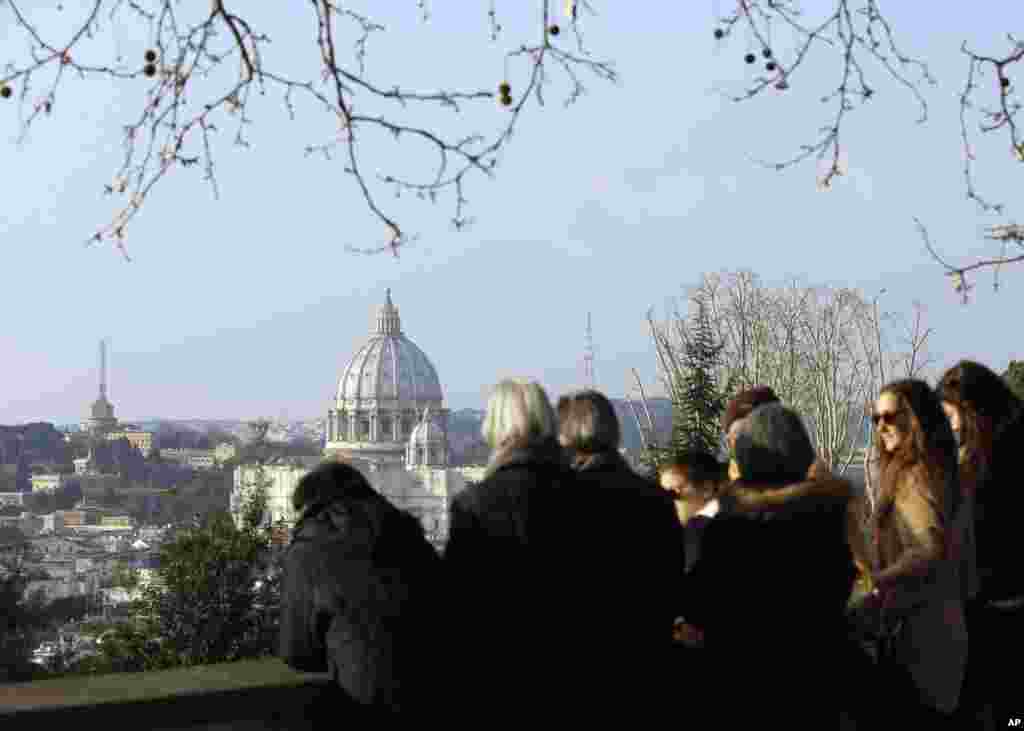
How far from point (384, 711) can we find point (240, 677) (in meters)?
0.28

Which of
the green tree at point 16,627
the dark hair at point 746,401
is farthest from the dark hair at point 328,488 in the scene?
the green tree at point 16,627

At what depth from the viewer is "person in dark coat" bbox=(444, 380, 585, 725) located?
325cm

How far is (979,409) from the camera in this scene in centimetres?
443

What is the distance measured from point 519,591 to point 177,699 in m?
0.69

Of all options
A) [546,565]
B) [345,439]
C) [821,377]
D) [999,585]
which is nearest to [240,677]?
[546,565]

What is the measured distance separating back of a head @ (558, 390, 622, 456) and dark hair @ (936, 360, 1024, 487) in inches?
45.6

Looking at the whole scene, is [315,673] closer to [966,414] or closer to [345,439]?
[966,414]

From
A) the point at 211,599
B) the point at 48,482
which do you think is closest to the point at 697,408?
the point at 211,599

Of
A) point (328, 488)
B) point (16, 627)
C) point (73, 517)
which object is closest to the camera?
point (328, 488)

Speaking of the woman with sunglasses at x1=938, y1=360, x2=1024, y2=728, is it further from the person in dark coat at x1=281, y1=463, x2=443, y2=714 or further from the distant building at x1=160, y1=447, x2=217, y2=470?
the distant building at x1=160, y1=447, x2=217, y2=470

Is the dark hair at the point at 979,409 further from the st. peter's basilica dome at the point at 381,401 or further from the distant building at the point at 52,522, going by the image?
the st. peter's basilica dome at the point at 381,401

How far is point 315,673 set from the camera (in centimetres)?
319

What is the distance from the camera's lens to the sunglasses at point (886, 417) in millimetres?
3955

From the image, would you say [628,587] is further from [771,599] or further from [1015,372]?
[1015,372]
